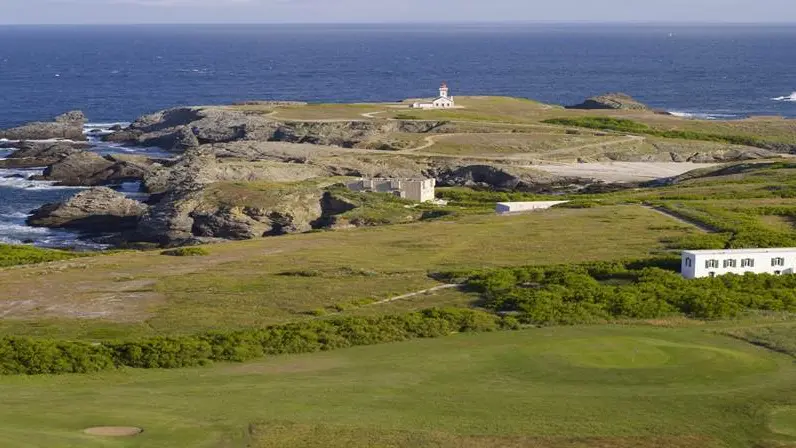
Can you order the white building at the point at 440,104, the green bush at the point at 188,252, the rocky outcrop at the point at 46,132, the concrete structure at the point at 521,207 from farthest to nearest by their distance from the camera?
the white building at the point at 440,104 < the rocky outcrop at the point at 46,132 < the concrete structure at the point at 521,207 < the green bush at the point at 188,252

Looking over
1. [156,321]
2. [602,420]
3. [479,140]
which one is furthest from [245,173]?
[602,420]

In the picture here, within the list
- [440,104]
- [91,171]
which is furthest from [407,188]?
[440,104]

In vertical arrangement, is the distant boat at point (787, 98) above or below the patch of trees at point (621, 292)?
below

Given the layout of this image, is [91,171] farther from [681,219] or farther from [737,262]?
[737,262]

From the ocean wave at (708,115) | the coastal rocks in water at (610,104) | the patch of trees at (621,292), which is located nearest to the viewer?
the patch of trees at (621,292)

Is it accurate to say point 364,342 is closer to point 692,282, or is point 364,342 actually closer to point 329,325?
point 329,325

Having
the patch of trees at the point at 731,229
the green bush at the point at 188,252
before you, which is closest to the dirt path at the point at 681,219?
the patch of trees at the point at 731,229

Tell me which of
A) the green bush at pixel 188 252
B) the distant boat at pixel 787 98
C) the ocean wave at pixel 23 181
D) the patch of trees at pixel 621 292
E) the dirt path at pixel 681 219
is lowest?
the distant boat at pixel 787 98

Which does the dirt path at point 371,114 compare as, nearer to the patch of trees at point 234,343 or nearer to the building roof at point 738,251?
the building roof at point 738,251
